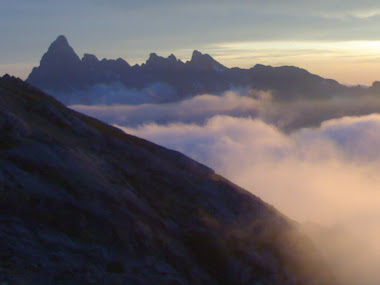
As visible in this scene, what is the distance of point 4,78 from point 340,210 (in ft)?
523

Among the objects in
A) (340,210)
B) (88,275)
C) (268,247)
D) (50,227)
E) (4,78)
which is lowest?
(340,210)

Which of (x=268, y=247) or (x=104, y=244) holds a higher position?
(x=104, y=244)

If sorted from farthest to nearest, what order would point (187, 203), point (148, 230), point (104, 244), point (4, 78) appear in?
point (4, 78) < point (187, 203) < point (148, 230) < point (104, 244)

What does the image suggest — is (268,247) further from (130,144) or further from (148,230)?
(130,144)

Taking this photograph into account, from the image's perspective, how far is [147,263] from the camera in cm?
3036

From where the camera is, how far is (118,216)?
1244 inches

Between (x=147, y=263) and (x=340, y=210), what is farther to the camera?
(x=340, y=210)

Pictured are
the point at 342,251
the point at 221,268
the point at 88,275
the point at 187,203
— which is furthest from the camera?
the point at 342,251

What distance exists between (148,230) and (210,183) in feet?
48.3

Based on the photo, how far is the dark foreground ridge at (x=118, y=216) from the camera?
88.1ft

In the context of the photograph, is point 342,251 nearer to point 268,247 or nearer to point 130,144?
point 268,247

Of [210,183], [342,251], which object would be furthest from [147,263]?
[342,251]

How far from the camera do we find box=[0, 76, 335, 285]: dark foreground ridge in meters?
26.8

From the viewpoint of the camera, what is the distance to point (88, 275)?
2650cm
